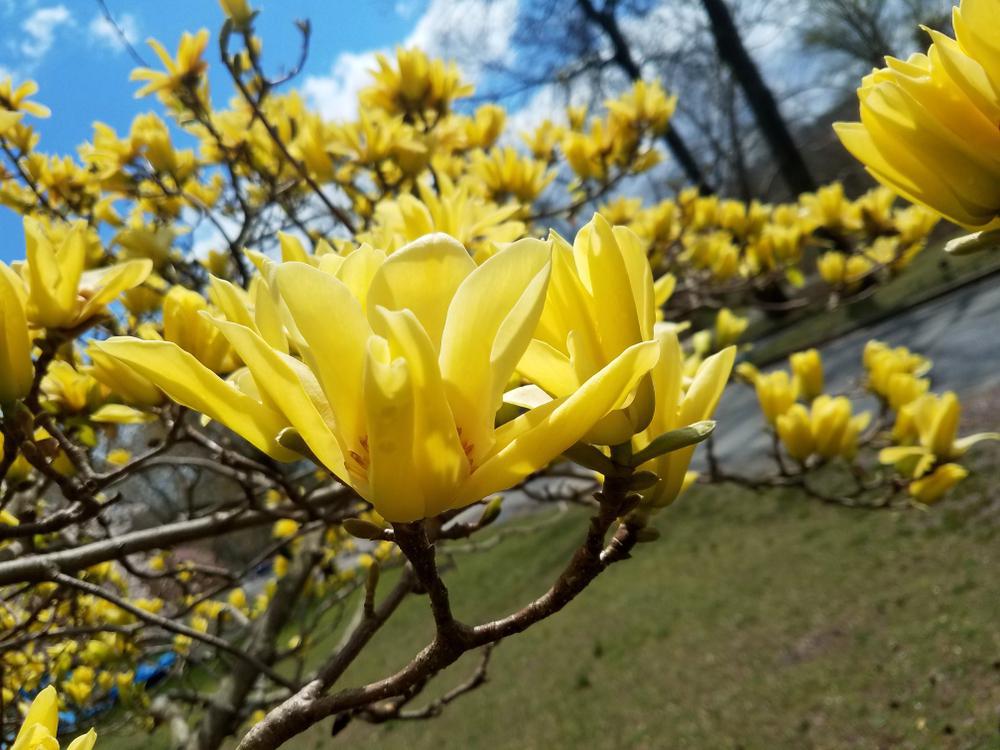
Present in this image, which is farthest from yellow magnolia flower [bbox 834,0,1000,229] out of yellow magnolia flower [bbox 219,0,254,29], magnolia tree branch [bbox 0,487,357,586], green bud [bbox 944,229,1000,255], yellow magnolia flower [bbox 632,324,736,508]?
yellow magnolia flower [bbox 219,0,254,29]

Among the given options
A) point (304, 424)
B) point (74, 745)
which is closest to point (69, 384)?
point (74, 745)

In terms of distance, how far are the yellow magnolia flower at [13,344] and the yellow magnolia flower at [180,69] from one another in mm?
1451

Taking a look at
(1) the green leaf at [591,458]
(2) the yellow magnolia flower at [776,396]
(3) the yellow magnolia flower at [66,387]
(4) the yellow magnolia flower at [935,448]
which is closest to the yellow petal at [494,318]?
(1) the green leaf at [591,458]

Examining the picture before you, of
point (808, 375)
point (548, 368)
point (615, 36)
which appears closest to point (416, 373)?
point (548, 368)

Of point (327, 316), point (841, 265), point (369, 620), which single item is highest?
point (327, 316)

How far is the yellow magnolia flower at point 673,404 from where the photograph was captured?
0.52m

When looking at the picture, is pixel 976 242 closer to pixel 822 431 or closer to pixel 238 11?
pixel 822 431

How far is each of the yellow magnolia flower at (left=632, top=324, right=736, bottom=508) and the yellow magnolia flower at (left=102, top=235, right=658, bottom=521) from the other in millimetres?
109

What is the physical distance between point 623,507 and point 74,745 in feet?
1.38

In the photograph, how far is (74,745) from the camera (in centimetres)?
50

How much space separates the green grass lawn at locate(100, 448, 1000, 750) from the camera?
3.33 metres

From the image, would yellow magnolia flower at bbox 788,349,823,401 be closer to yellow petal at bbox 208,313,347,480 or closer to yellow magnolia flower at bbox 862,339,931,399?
yellow magnolia flower at bbox 862,339,931,399

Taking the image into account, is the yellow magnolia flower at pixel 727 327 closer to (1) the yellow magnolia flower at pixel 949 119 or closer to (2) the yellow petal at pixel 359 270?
(1) the yellow magnolia flower at pixel 949 119

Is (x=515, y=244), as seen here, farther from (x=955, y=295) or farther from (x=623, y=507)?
(x=955, y=295)
